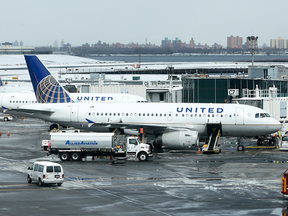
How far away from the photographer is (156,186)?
3266 cm

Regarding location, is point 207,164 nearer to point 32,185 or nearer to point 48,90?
point 32,185

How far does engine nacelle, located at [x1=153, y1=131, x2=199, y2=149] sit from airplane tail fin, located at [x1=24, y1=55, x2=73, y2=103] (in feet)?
50.7

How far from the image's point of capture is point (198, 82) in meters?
71.1

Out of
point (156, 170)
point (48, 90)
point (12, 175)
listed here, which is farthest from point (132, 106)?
point (12, 175)

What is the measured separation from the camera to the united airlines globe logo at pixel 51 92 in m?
58.2

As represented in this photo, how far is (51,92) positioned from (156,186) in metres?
29.4

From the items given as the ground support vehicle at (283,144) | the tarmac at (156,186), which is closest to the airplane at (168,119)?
the ground support vehicle at (283,144)

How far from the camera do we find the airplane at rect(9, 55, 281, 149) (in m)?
50.0

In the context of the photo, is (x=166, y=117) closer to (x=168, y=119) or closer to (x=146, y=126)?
(x=168, y=119)

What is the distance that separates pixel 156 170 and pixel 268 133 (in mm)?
17620

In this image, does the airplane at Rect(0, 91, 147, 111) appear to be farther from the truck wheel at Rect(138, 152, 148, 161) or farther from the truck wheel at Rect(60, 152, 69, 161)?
the truck wheel at Rect(138, 152, 148, 161)

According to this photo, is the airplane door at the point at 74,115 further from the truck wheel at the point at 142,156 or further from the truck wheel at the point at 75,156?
the truck wheel at the point at 142,156

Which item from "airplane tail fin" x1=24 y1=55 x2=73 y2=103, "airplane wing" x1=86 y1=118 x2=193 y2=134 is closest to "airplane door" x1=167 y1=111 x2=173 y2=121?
"airplane wing" x1=86 y1=118 x2=193 y2=134

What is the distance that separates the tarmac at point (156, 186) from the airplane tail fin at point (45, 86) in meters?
9.60
